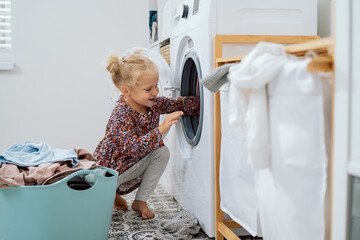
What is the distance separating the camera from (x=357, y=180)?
29.8 inches

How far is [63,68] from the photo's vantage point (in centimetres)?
288

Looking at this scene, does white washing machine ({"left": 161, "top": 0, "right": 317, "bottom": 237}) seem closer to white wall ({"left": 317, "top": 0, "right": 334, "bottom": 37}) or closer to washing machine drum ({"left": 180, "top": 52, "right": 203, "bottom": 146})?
washing machine drum ({"left": 180, "top": 52, "right": 203, "bottom": 146})

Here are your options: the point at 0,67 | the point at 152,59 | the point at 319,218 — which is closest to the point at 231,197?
the point at 319,218

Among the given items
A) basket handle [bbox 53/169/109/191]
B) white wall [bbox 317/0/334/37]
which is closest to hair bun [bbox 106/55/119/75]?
basket handle [bbox 53/169/109/191]

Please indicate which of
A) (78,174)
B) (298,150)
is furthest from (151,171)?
(298,150)

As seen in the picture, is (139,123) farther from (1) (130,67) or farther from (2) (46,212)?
(2) (46,212)

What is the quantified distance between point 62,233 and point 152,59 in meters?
0.90

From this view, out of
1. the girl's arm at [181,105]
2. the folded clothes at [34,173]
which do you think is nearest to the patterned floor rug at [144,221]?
the folded clothes at [34,173]

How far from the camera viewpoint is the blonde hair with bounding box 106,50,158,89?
1762mm

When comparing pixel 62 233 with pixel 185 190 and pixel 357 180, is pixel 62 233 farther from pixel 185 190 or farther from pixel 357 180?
pixel 357 180

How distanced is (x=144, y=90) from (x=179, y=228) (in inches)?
24.4

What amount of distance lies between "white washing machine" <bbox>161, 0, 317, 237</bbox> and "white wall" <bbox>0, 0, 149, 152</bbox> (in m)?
1.28

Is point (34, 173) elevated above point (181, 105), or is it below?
below

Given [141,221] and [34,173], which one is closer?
[34,173]
